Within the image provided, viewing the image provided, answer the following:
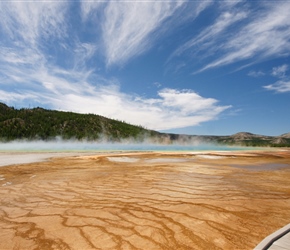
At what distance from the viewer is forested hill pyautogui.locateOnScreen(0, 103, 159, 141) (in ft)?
305

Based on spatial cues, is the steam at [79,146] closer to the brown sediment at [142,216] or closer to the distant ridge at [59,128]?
the distant ridge at [59,128]

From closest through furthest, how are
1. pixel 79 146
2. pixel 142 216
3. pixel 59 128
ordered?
pixel 142 216
pixel 79 146
pixel 59 128

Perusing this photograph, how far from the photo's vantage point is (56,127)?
347 ft

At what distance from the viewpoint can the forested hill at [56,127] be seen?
305 feet

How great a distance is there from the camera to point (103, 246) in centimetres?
392

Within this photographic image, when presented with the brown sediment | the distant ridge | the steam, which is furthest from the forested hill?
the brown sediment

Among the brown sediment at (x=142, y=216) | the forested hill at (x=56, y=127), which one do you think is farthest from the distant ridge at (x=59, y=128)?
the brown sediment at (x=142, y=216)

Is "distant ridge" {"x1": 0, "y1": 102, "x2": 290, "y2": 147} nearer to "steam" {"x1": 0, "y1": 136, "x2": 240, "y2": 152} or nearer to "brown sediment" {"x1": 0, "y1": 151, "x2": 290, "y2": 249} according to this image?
"steam" {"x1": 0, "y1": 136, "x2": 240, "y2": 152}

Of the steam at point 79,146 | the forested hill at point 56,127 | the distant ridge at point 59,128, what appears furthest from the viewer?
the distant ridge at point 59,128

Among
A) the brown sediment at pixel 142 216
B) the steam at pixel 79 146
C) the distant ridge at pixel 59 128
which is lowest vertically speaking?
the brown sediment at pixel 142 216

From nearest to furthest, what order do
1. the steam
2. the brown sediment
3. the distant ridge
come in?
the brown sediment
the steam
the distant ridge

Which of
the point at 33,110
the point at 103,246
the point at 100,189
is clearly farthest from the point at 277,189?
the point at 33,110

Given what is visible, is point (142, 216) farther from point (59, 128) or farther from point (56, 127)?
point (56, 127)

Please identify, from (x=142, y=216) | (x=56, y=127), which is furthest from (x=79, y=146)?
(x=142, y=216)
